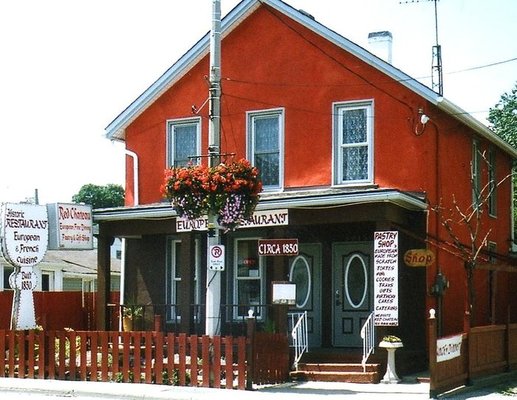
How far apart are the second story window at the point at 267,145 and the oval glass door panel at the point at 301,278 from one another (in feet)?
6.16

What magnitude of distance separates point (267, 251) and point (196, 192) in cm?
230

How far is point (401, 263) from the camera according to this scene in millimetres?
18625

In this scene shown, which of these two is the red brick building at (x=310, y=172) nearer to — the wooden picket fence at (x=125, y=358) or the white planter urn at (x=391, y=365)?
the white planter urn at (x=391, y=365)

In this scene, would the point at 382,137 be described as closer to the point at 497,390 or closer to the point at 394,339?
the point at 394,339

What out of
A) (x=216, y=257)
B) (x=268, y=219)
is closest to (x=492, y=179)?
(x=268, y=219)

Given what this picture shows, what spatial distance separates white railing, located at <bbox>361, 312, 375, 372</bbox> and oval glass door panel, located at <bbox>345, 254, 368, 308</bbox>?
1797mm

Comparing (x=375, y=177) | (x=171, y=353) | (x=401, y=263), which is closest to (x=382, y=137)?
(x=375, y=177)

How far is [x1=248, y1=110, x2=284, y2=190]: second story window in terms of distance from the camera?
20375 millimetres

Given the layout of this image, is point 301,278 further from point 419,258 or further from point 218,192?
point 218,192

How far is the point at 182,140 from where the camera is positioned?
2202 centimetres

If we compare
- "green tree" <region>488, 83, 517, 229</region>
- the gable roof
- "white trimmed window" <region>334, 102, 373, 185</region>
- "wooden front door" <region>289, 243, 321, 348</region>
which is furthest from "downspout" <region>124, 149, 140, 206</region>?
"green tree" <region>488, 83, 517, 229</region>

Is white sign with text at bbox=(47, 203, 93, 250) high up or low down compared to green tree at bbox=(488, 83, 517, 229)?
down

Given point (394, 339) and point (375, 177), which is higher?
point (375, 177)

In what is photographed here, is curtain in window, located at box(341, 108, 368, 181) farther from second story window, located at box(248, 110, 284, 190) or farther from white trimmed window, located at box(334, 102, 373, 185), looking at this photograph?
second story window, located at box(248, 110, 284, 190)
